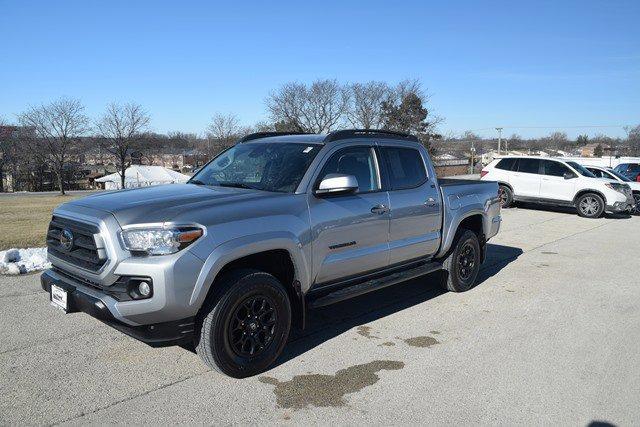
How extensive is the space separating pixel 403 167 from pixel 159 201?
108 inches

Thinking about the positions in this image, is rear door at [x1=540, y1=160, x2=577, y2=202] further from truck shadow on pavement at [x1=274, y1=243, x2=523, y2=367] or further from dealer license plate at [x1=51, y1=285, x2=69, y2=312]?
dealer license plate at [x1=51, y1=285, x2=69, y2=312]

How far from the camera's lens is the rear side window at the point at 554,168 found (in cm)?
1598

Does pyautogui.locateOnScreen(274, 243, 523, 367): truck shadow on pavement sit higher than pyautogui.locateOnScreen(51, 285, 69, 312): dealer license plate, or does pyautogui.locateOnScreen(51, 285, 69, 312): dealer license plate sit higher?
pyautogui.locateOnScreen(51, 285, 69, 312): dealer license plate

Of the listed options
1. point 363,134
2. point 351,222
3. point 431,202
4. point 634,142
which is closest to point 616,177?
point 431,202

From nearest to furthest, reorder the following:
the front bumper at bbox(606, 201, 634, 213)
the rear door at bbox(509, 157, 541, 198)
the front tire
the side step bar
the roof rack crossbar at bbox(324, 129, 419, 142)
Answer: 1. the front tire
2. the side step bar
3. the roof rack crossbar at bbox(324, 129, 419, 142)
4. the front bumper at bbox(606, 201, 634, 213)
5. the rear door at bbox(509, 157, 541, 198)

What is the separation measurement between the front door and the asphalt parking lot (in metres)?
0.73

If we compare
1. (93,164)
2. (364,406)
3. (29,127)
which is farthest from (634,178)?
(93,164)

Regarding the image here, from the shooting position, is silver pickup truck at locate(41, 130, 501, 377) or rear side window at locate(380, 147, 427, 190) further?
rear side window at locate(380, 147, 427, 190)

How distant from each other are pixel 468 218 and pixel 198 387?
4.31m

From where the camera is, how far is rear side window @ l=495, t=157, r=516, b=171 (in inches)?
666

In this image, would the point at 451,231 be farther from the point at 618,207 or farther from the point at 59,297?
the point at 618,207

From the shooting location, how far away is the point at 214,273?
3.54 meters

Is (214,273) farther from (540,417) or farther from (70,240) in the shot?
(540,417)

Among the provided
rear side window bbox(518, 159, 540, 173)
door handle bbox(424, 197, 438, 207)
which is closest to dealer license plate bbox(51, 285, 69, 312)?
door handle bbox(424, 197, 438, 207)
